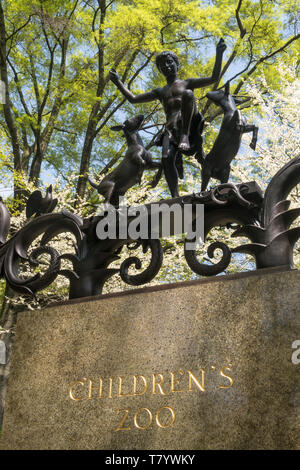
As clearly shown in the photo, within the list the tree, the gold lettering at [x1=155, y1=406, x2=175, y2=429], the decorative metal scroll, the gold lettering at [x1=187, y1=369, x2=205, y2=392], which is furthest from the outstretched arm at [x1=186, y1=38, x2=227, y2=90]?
the tree

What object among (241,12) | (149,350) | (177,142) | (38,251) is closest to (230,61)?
(241,12)

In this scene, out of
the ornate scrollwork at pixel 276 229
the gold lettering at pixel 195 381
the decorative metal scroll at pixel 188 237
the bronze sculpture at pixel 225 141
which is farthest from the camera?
the bronze sculpture at pixel 225 141

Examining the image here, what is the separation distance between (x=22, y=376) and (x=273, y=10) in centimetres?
1457

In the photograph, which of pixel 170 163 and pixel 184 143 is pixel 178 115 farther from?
pixel 170 163

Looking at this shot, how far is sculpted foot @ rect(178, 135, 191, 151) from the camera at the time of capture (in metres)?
5.55

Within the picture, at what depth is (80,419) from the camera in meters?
4.39

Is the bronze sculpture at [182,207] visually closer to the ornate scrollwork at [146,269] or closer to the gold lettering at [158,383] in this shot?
the ornate scrollwork at [146,269]

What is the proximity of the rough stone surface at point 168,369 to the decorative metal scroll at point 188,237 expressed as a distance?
39 centimetres

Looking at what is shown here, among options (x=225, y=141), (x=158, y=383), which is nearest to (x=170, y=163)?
(x=225, y=141)

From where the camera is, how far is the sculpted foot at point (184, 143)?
5.55 metres

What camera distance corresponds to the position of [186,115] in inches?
219

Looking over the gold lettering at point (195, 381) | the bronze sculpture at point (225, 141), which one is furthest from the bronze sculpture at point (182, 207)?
the gold lettering at point (195, 381)

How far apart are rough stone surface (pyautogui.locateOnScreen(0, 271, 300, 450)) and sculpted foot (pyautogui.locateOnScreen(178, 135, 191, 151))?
1758mm

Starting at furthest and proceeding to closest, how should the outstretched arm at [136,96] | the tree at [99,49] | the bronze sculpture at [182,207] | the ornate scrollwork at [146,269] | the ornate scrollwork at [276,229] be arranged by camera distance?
the tree at [99,49], the outstretched arm at [136,96], the ornate scrollwork at [146,269], the bronze sculpture at [182,207], the ornate scrollwork at [276,229]
